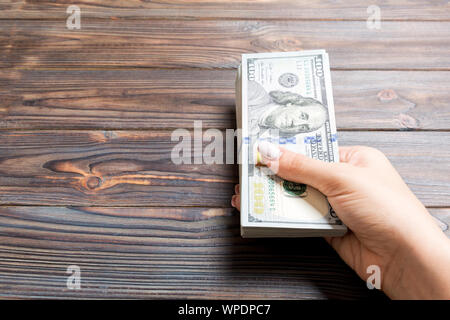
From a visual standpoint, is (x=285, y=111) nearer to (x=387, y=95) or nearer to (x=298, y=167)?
(x=298, y=167)

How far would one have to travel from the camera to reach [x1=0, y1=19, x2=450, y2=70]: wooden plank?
769 millimetres

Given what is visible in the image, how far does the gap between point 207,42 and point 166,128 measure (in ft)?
0.81

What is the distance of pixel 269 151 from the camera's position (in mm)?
558

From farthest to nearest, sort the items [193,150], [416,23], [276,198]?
1. [416,23]
2. [193,150]
3. [276,198]

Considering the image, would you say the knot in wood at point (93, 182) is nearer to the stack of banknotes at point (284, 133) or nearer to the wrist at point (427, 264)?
the stack of banknotes at point (284, 133)

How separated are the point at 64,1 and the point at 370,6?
2.58 feet

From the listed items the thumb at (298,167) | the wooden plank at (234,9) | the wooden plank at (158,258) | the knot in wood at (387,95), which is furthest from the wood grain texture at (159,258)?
the wooden plank at (234,9)

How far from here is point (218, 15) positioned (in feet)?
2.69

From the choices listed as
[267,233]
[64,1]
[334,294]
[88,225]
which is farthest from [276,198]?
[64,1]

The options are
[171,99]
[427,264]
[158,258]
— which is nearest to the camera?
[427,264]

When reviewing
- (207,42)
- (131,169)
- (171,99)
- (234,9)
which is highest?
(234,9)

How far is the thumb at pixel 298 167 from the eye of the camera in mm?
522

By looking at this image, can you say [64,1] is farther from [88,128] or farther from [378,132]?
[378,132]
